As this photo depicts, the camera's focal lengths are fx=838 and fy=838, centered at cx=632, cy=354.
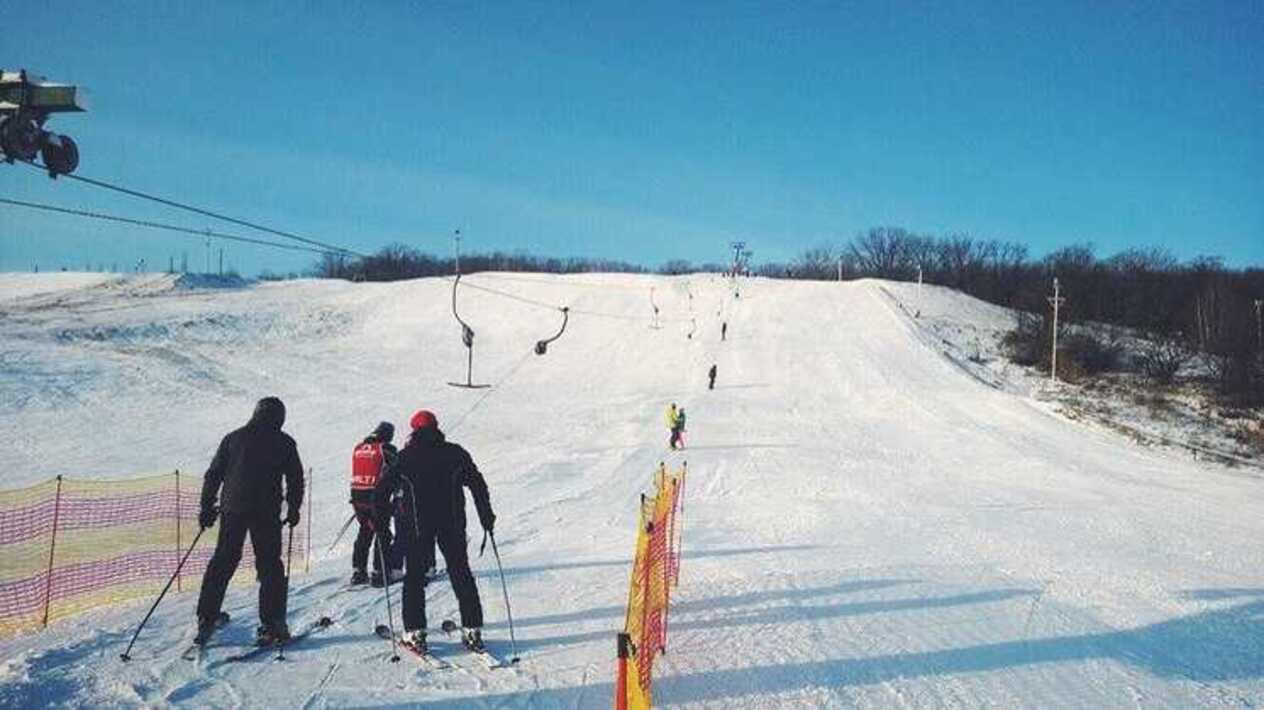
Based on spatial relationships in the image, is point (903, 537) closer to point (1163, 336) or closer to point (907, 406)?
point (907, 406)

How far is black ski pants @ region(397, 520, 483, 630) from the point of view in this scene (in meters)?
6.50

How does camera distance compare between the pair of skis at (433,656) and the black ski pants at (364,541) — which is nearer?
the pair of skis at (433,656)

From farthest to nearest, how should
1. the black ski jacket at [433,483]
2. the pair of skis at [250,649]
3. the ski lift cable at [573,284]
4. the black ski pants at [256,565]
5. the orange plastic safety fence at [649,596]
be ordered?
the ski lift cable at [573,284] → the black ski jacket at [433,483] → the black ski pants at [256,565] → the pair of skis at [250,649] → the orange plastic safety fence at [649,596]

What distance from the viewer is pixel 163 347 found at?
41562mm

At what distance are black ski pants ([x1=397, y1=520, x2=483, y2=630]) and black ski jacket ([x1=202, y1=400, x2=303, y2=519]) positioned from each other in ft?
3.21

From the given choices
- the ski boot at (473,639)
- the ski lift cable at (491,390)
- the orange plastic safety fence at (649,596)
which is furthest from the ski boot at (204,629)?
the ski lift cable at (491,390)

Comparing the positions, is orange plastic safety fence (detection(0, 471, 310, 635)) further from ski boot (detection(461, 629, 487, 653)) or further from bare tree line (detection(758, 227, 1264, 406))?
bare tree line (detection(758, 227, 1264, 406))

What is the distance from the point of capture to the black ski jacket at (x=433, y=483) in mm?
6555

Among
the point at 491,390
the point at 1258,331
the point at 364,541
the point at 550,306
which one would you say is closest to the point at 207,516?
the point at 364,541

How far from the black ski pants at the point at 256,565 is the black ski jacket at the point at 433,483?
0.87 metres

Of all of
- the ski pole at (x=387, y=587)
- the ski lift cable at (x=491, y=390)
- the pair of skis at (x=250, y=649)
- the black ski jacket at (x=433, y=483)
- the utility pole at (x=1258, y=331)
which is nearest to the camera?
the pair of skis at (x=250, y=649)

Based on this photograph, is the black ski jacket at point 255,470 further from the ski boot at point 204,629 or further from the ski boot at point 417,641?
the ski boot at point 417,641

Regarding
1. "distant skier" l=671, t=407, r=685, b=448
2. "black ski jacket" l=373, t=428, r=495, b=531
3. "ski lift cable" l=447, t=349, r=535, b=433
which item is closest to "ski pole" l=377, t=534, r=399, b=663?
"black ski jacket" l=373, t=428, r=495, b=531

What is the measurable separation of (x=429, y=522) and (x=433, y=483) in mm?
302
